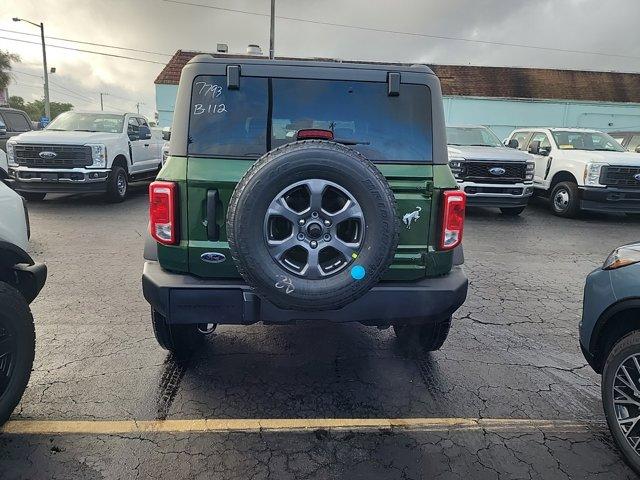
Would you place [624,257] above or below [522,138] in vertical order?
below

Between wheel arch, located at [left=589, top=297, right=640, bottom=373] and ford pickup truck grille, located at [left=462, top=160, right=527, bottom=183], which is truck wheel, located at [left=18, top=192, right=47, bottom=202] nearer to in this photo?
ford pickup truck grille, located at [left=462, top=160, right=527, bottom=183]

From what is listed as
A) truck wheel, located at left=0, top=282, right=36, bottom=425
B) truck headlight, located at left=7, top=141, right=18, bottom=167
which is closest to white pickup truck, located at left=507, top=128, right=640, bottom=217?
truck wheel, located at left=0, top=282, right=36, bottom=425

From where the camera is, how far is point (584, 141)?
10930mm

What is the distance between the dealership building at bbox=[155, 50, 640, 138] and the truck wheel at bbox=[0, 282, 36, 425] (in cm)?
2610

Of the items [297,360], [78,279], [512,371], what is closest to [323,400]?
[297,360]

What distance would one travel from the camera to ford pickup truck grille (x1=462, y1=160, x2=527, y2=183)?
951cm

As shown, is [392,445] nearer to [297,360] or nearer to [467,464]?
[467,464]

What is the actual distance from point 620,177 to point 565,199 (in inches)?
44.8

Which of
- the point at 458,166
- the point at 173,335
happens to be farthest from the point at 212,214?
the point at 458,166

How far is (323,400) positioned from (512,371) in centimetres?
152

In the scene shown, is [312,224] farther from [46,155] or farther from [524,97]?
[524,97]

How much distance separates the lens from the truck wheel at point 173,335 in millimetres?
3258

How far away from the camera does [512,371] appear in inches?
140

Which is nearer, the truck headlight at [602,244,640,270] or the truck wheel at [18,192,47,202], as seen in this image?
the truck headlight at [602,244,640,270]
